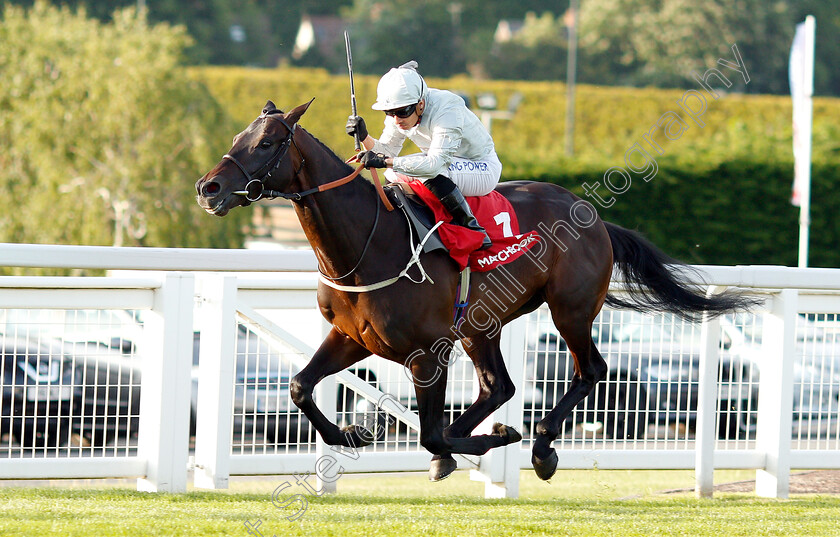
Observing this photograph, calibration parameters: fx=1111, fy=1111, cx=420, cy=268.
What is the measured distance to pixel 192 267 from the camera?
550 cm

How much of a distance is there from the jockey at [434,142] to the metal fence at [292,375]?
123 centimetres

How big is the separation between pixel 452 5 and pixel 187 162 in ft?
139

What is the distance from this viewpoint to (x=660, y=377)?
19.9 ft

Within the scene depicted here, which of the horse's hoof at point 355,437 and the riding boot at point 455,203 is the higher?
the riding boot at point 455,203

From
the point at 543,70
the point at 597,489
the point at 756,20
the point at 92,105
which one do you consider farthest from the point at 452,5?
the point at 597,489

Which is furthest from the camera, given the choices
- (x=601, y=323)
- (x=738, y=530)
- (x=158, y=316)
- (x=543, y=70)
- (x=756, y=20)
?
(x=543, y=70)

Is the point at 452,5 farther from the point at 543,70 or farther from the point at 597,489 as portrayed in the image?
the point at 597,489

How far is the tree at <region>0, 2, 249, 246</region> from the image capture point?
18391mm

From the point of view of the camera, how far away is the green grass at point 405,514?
433 centimetres

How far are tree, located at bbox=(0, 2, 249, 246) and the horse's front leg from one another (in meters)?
14.0

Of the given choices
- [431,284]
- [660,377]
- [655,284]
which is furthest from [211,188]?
[660,377]

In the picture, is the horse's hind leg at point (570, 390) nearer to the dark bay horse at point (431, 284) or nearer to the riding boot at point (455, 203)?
the dark bay horse at point (431, 284)

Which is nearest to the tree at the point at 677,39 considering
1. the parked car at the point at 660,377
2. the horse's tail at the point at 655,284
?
the parked car at the point at 660,377

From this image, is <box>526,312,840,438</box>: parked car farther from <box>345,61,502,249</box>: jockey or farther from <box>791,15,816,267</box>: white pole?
<box>791,15,816,267</box>: white pole
